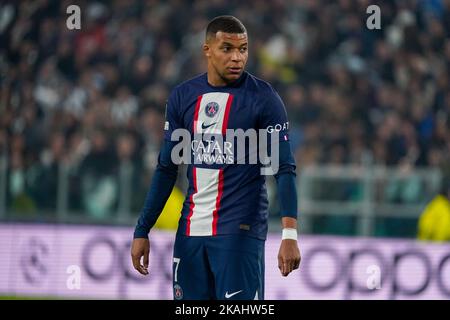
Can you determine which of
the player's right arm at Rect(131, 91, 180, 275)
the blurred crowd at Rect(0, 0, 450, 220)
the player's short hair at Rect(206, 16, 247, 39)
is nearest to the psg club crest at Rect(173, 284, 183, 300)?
the player's right arm at Rect(131, 91, 180, 275)

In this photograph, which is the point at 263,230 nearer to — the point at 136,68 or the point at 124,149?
the point at 124,149

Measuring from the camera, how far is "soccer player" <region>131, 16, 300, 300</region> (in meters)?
5.57

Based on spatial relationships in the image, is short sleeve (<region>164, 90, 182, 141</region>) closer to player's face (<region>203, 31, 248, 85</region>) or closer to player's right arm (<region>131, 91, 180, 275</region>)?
player's right arm (<region>131, 91, 180, 275</region>)

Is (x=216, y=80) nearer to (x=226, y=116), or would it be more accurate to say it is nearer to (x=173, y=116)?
(x=226, y=116)

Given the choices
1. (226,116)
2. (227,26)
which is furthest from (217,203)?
(227,26)

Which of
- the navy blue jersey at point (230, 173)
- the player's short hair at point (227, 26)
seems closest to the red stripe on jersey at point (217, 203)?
the navy blue jersey at point (230, 173)

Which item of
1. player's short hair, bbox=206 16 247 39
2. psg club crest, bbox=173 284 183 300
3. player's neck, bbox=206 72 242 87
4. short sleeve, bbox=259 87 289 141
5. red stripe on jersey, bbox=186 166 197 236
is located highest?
player's short hair, bbox=206 16 247 39

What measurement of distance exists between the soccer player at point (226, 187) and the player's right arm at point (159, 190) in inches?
2.3

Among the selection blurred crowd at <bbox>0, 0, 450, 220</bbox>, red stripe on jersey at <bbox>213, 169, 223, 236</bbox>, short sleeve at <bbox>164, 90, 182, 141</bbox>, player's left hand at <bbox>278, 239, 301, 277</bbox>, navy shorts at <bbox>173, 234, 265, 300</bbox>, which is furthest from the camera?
blurred crowd at <bbox>0, 0, 450, 220</bbox>

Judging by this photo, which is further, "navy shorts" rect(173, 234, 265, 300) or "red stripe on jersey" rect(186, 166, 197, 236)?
"red stripe on jersey" rect(186, 166, 197, 236)

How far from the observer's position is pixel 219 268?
5.58 meters

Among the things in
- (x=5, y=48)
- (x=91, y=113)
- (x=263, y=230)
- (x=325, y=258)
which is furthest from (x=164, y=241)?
(x=263, y=230)

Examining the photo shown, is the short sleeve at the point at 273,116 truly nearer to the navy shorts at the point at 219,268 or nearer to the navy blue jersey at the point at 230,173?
the navy blue jersey at the point at 230,173

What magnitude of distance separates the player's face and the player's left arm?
0.74ft
